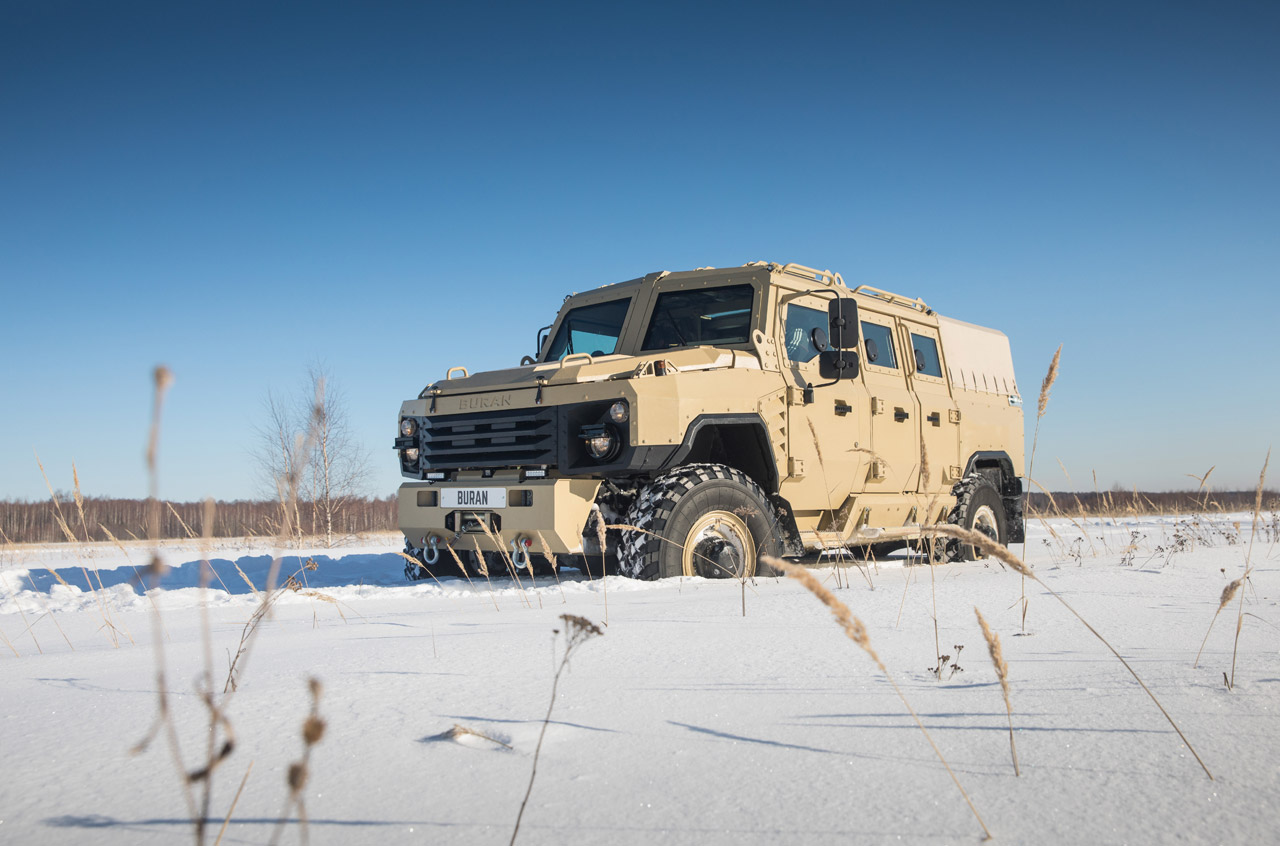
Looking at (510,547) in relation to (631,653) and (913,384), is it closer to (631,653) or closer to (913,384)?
(631,653)

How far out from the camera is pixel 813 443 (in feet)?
20.6

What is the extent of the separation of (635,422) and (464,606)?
5.39 feet

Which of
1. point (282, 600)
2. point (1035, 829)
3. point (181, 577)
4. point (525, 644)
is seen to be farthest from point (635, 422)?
point (181, 577)

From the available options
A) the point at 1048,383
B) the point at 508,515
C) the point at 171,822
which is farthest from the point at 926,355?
the point at 171,822

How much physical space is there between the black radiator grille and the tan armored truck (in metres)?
0.01

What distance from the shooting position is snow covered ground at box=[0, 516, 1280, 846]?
1172mm

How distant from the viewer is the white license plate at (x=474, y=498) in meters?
5.51

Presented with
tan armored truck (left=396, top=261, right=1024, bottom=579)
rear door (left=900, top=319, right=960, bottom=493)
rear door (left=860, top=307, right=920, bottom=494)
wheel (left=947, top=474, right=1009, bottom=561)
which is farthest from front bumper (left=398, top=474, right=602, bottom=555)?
wheel (left=947, top=474, right=1009, bottom=561)

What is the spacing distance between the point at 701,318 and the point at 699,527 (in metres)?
1.83

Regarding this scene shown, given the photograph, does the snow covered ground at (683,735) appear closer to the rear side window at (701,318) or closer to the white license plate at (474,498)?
the white license plate at (474,498)

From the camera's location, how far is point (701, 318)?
6449 mm

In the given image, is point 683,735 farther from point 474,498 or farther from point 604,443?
point 474,498

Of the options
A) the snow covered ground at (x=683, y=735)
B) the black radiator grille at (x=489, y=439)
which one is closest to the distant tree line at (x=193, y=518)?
the black radiator grille at (x=489, y=439)

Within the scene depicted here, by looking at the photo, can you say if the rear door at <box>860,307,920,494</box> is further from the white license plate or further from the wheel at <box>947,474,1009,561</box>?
the white license plate
